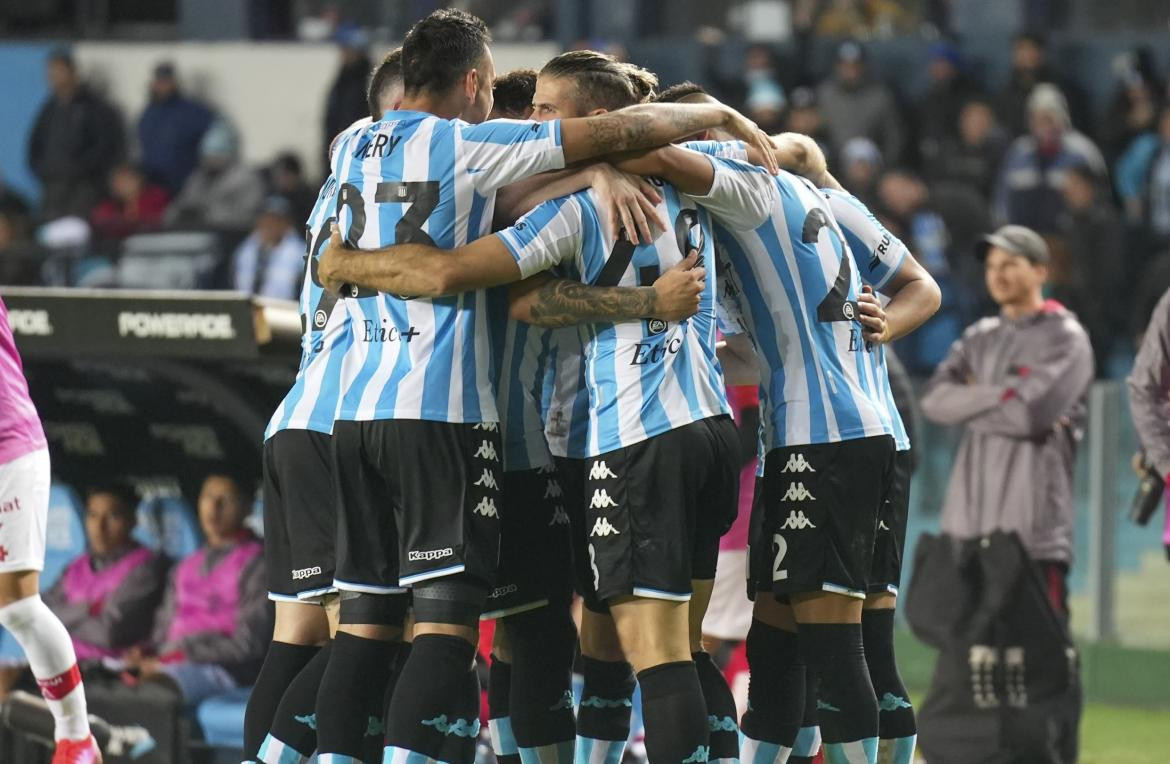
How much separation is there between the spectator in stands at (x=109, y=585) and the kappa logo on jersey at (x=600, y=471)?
373 cm

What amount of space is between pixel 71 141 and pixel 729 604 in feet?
37.9

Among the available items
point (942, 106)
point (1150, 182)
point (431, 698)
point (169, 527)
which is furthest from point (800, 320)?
point (942, 106)

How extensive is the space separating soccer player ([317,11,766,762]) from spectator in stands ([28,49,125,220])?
12.8 metres

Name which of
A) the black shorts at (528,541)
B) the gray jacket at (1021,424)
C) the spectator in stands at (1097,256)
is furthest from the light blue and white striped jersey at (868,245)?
the spectator in stands at (1097,256)

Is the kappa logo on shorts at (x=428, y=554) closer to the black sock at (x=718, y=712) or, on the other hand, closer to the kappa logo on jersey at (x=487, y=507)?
the kappa logo on jersey at (x=487, y=507)

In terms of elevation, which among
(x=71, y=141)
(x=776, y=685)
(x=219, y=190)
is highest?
(x=71, y=141)

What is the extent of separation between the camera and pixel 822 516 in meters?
5.39

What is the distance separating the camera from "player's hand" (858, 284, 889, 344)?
5.58m

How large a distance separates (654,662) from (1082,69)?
36.0ft

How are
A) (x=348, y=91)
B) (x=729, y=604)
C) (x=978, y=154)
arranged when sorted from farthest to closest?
(x=348, y=91) < (x=978, y=154) < (x=729, y=604)

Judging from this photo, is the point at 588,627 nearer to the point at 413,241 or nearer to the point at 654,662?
the point at 654,662

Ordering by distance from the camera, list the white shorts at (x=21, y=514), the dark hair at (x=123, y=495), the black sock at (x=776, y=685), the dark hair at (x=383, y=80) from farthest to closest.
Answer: the dark hair at (x=123, y=495)
the white shorts at (x=21, y=514)
the dark hair at (x=383, y=80)
the black sock at (x=776, y=685)

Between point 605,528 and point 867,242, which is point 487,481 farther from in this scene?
point 867,242

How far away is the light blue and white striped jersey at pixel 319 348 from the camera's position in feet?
17.9
